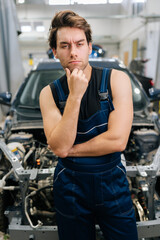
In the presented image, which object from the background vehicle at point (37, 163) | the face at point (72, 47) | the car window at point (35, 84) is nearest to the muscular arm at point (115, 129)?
the face at point (72, 47)

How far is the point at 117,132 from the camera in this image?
1038 mm

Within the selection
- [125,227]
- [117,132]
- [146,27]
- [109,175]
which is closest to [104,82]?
[117,132]

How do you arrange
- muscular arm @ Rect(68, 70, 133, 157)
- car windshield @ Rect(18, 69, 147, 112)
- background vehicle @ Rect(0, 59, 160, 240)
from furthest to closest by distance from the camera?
car windshield @ Rect(18, 69, 147, 112) < background vehicle @ Rect(0, 59, 160, 240) < muscular arm @ Rect(68, 70, 133, 157)

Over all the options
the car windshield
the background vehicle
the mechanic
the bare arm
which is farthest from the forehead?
the car windshield

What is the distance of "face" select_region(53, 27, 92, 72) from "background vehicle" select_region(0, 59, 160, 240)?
75 cm

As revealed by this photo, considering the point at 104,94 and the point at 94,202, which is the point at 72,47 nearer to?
the point at 104,94

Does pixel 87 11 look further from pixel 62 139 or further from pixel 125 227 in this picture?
pixel 125 227

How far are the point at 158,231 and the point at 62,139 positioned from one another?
0.89m

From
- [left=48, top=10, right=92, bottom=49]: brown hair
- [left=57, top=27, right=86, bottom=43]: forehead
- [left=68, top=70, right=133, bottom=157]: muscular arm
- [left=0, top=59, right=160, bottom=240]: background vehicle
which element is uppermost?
[left=48, top=10, right=92, bottom=49]: brown hair

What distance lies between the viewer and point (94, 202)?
1.07 meters

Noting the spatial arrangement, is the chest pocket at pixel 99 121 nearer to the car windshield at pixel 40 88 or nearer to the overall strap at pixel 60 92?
the overall strap at pixel 60 92

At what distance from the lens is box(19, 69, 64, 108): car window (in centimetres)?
248

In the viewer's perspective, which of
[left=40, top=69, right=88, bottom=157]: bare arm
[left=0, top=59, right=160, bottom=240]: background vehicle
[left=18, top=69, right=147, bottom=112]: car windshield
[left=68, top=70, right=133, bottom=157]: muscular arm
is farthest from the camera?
[left=18, top=69, right=147, bottom=112]: car windshield

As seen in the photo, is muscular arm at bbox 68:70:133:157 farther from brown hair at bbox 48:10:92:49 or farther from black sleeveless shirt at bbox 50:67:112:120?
brown hair at bbox 48:10:92:49
